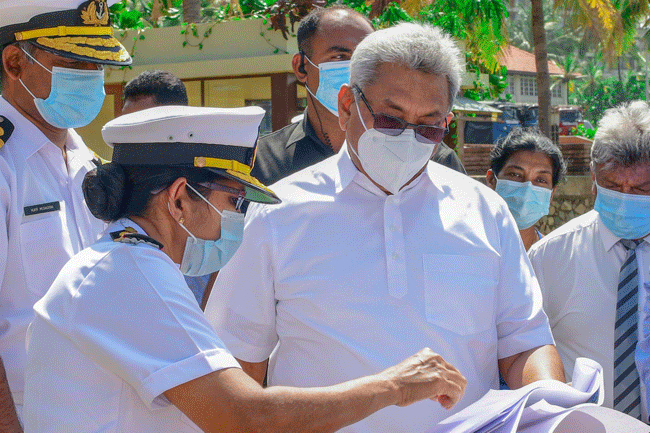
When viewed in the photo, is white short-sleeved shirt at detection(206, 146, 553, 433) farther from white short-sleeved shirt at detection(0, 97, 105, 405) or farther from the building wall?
the building wall

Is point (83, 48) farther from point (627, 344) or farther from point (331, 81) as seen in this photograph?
point (627, 344)

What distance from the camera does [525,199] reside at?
13.0 ft

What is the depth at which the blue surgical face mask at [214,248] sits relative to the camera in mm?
1962

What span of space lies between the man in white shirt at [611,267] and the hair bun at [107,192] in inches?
73.9

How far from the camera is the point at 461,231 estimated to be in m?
2.22

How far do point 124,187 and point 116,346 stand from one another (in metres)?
0.44

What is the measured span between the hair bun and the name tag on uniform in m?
0.88

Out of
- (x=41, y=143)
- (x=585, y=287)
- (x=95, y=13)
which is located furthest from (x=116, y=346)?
(x=585, y=287)

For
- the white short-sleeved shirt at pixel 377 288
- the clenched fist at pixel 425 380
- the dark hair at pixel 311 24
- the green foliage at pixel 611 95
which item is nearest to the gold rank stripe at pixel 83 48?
the dark hair at pixel 311 24

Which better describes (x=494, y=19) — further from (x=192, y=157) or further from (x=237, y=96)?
(x=192, y=157)

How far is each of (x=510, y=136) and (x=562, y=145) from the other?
9.66 metres

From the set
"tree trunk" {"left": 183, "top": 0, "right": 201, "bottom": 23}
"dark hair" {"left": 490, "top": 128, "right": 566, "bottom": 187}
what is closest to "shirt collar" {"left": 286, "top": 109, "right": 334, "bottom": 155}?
"dark hair" {"left": 490, "top": 128, "right": 566, "bottom": 187}

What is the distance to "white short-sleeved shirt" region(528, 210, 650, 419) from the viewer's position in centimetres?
286

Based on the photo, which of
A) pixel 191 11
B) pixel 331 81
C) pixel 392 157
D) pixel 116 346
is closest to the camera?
pixel 116 346
